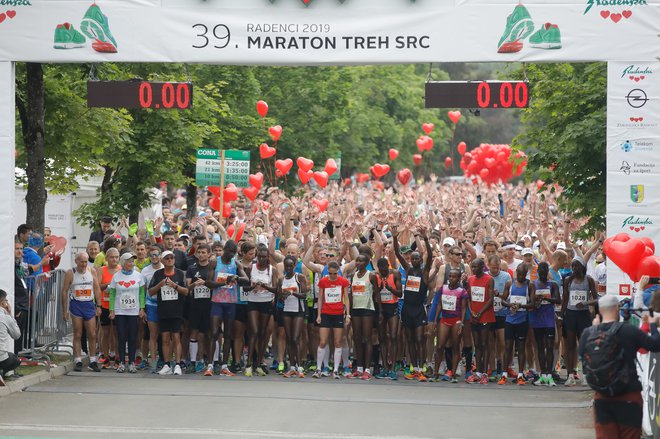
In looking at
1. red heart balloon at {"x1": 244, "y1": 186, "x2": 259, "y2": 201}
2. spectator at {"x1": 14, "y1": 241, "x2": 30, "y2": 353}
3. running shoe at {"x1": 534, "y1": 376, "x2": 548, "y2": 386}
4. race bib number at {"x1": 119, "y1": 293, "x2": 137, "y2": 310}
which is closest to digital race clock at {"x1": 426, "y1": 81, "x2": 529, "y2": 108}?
running shoe at {"x1": 534, "y1": 376, "x2": 548, "y2": 386}

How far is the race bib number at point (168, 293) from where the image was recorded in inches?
678

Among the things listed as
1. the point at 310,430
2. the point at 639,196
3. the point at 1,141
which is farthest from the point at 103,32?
the point at 639,196

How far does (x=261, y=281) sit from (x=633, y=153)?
5606 mm

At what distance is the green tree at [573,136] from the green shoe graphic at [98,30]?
7114 millimetres

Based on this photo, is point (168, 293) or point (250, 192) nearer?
point (168, 293)

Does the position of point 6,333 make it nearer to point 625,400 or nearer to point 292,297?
point 292,297

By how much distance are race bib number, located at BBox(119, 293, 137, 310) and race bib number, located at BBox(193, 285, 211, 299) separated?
0.89m

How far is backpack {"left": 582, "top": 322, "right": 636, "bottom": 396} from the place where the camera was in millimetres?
9758

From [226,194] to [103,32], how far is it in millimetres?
13379

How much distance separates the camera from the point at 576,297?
55.8 feet

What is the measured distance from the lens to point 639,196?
1544 centimetres

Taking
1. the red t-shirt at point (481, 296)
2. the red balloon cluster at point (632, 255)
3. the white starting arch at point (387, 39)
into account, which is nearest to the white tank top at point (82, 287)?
the white starting arch at point (387, 39)

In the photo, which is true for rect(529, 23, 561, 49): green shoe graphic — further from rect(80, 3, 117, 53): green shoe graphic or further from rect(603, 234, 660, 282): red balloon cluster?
rect(80, 3, 117, 53): green shoe graphic

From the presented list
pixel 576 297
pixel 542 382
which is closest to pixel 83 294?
pixel 542 382
